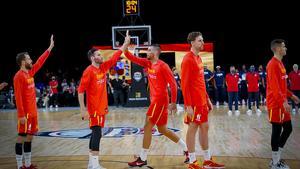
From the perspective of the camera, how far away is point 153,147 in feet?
27.8

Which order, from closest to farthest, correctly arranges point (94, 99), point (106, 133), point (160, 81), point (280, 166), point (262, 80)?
point (280, 166), point (94, 99), point (160, 81), point (106, 133), point (262, 80)

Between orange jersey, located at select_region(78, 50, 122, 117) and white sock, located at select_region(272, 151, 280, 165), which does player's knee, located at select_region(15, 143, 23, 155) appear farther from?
white sock, located at select_region(272, 151, 280, 165)

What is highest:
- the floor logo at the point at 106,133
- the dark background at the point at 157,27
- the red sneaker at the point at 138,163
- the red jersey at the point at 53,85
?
the dark background at the point at 157,27

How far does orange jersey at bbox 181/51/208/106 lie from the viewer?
605 cm

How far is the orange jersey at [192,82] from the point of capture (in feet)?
19.9

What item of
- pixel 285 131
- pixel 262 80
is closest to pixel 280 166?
pixel 285 131

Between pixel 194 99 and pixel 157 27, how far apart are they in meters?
21.1

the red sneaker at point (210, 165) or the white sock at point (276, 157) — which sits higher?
the white sock at point (276, 157)

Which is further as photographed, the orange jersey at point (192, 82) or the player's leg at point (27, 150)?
the player's leg at point (27, 150)

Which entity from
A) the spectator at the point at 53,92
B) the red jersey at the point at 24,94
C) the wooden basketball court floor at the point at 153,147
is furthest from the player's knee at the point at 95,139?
the spectator at the point at 53,92

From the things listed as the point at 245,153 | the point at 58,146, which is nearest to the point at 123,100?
the point at 58,146

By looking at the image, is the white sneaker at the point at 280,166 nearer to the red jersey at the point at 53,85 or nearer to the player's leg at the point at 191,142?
the player's leg at the point at 191,142

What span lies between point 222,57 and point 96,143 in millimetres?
20412

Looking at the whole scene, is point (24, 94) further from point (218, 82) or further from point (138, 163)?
point (218, 82)
